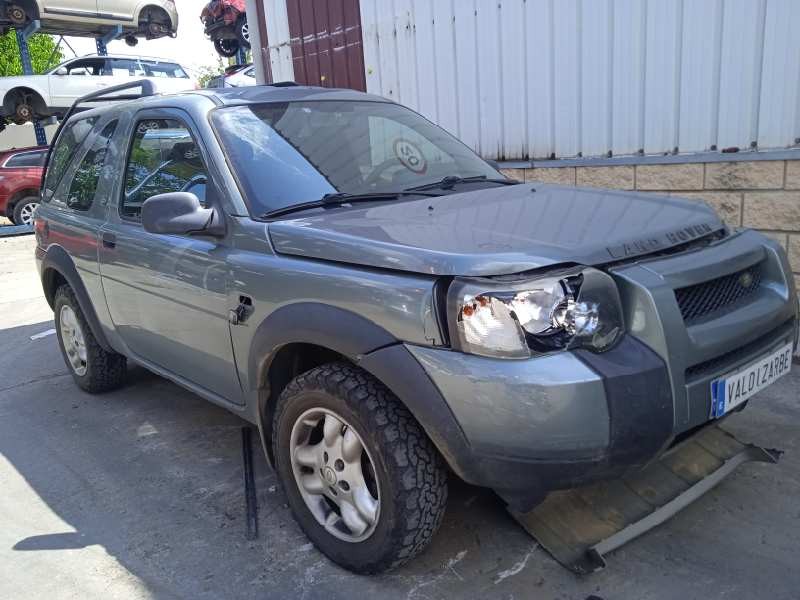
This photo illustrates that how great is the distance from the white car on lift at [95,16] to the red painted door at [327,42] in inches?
472

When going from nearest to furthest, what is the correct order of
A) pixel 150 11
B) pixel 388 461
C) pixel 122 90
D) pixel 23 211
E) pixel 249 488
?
pixel 388 461
pixel 249 488
pixel 122 90
pixel 23 211
pixel 150 11

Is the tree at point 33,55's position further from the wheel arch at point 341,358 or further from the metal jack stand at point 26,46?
the wheel arch at point 341,358

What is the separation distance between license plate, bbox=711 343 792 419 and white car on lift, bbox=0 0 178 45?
18.9 m

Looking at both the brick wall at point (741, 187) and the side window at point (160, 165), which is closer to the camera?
the side window at point (160, 165)

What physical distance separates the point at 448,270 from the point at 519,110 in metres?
4.29

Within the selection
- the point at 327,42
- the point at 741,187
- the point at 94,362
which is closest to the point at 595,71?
the point at 741,187

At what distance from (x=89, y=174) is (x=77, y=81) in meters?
14.3

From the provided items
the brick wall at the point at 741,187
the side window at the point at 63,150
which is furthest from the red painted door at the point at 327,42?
the side window at the point at 63,150

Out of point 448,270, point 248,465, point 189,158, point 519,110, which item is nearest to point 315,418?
point 448,270

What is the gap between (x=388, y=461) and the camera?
7.65 feet

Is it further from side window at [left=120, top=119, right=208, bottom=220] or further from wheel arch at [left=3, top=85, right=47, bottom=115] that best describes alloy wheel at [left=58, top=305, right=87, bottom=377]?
wheel arch at [left=3, top=85, right=47, bottom=115]

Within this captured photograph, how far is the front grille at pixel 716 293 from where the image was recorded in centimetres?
231

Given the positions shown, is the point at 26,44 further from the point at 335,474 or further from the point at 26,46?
the point at 335,474

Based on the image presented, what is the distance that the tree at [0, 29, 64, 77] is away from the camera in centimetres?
2952
